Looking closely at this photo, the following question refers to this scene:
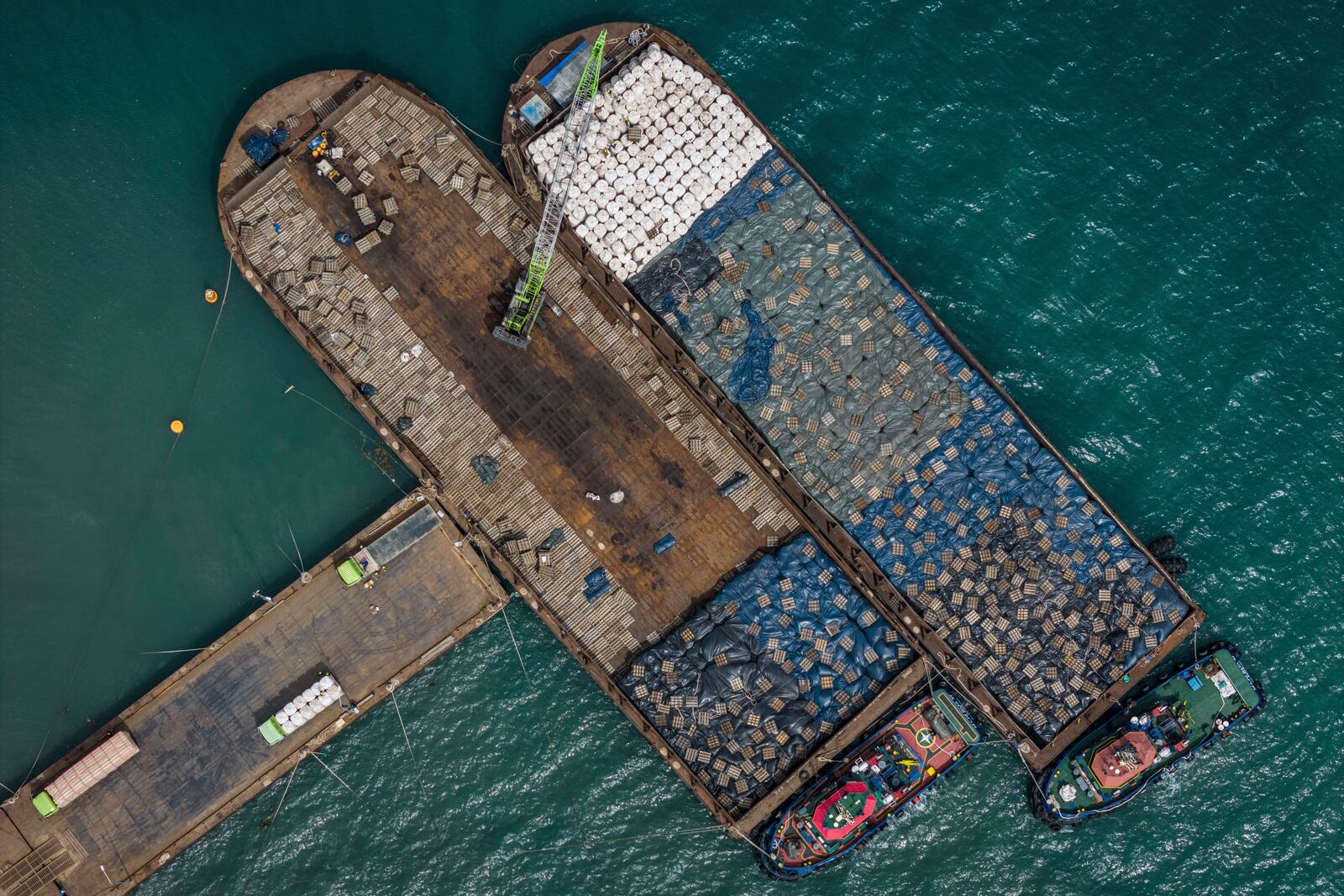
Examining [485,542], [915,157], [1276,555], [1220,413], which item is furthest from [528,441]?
[1276,555]

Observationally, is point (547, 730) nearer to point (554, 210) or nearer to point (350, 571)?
point (350, 571)

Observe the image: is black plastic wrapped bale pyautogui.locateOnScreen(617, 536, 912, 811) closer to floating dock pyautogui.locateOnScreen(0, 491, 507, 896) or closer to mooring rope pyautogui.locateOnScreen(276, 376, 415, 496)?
floating dock pyautogui.locateOnScreen(0, 491, 507, 896)

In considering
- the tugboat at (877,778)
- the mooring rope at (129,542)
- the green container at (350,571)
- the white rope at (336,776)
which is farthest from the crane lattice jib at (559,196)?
the tugboat at (877,778)

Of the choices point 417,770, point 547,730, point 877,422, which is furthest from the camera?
point 547,730

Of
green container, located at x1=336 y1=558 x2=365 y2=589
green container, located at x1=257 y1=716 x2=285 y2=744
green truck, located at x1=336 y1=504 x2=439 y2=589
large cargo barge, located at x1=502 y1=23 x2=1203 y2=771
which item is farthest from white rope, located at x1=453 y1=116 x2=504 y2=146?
green container, located at x1=257 y1=716 x2=285 y2=744

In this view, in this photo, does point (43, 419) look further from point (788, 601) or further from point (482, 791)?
point (788, 601)

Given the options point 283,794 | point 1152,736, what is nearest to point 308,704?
point 283,794

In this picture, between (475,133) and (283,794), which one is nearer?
(283,794)

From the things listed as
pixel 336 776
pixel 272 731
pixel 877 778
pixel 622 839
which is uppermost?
pixel 272 731
